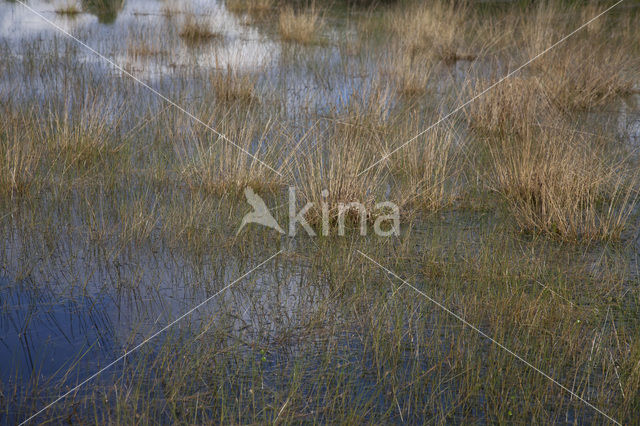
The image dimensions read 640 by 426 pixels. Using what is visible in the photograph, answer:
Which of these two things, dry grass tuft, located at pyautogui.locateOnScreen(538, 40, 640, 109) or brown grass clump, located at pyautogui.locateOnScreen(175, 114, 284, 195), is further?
dry grass tuft, located at pyautogui.locateOnScreen(538, 40, 640, 109)

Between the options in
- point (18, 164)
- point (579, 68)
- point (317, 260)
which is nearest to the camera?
point (317, 260)

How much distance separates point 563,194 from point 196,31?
6.24 meters

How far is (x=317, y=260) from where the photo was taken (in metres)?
3.58

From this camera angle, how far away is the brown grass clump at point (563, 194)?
387cm

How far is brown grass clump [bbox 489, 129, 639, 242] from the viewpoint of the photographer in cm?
387

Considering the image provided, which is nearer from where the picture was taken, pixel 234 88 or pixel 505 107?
pixel 505 107

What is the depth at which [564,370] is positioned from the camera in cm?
267

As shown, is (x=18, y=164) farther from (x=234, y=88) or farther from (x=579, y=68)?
(x=579, y=68)

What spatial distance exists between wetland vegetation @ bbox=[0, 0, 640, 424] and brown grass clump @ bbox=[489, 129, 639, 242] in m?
0.02

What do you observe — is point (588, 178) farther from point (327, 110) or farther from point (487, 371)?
point (327, 110)

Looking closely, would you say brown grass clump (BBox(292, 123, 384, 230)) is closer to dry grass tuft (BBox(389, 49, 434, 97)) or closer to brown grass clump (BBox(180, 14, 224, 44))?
dry grass tuft (BBox(389, 49, 434, 97))

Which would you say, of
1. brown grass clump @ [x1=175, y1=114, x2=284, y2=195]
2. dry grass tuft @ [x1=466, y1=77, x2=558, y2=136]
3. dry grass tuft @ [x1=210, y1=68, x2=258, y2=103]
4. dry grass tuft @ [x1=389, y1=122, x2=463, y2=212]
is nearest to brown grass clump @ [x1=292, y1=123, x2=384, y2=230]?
dry grass tuft @ [x1=389, y1=122, x2=463, y2=212]

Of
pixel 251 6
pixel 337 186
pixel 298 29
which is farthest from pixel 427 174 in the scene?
pixel 251 6

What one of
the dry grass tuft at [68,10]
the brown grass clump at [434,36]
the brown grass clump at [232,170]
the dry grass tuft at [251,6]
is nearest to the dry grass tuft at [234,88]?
the brown grass clump at [232,170]
